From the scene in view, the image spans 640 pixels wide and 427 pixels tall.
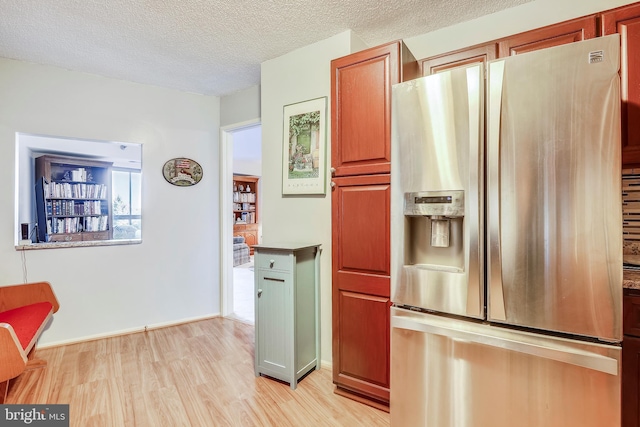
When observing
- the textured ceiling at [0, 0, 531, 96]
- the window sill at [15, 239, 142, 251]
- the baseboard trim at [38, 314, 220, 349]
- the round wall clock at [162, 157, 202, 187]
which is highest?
the textured ceiling at [0, 0, 531, 96]

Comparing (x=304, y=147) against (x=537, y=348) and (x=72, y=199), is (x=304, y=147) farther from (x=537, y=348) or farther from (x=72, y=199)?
(x=72, y=199)

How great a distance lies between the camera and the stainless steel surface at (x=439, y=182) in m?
1.25

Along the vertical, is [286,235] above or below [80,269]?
above

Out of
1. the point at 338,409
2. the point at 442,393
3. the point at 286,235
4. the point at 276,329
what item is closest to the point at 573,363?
the point at 442,393

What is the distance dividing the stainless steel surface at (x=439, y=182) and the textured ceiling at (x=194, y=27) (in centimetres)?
104

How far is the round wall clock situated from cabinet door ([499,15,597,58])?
306 centimetres

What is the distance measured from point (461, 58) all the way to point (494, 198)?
3.77 feet

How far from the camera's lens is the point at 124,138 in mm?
3127

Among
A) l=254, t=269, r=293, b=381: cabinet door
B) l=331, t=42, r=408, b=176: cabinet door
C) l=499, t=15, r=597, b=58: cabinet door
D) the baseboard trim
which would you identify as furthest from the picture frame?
the baseboard trim

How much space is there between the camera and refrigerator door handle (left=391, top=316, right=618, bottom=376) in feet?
3.41

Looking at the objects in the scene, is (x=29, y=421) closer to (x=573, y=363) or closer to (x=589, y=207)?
(x=573, y=363)

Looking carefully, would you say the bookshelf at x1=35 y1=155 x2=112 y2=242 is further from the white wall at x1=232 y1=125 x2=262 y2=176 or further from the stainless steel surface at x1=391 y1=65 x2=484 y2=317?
the stainless steel surface at x1=391 y1=65 x2=484 y2=317

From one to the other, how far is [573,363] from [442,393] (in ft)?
1.61

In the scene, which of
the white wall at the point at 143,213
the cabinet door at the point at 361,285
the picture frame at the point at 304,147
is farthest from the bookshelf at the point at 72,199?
the cabinet door at the point at 361,285
